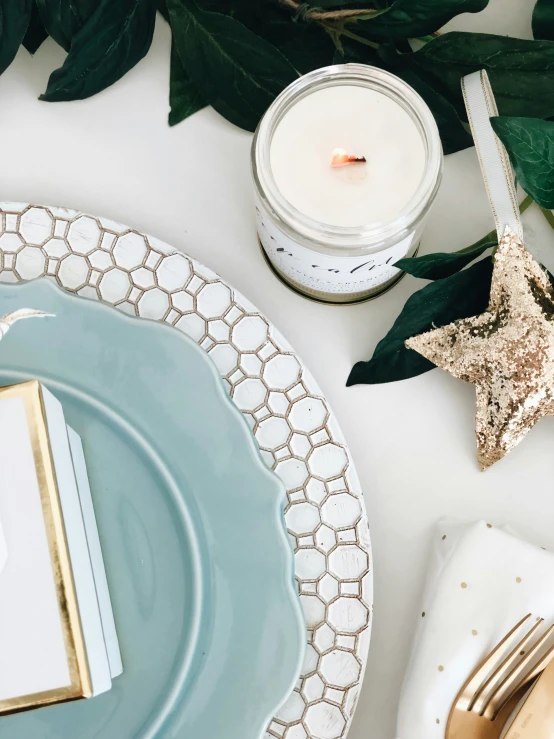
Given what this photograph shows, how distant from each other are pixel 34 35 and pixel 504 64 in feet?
0.90

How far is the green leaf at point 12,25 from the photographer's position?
394 millimetres

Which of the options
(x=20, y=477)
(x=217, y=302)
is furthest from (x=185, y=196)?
(x=20, y=477)

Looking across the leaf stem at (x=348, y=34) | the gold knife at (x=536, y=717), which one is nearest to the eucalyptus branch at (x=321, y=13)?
the leaf stem at (x=348, y=34)

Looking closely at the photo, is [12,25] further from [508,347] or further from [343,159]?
[508,347]

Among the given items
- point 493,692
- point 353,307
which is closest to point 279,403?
point 353,307

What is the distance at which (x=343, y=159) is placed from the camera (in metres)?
0.34

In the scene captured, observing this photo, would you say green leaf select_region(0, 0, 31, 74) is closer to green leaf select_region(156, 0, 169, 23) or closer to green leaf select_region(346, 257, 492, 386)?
green leaf select_region(156, 0, 169, 23)

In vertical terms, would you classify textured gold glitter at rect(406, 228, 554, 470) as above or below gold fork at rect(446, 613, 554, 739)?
above

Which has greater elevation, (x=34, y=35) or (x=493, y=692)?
(x=34, y=35)

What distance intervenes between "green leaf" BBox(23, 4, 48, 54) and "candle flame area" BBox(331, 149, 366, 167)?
21 centimetres

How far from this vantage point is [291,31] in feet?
1.34

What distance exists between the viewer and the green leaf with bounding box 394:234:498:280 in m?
0.36

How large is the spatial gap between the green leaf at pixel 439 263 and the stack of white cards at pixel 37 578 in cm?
19

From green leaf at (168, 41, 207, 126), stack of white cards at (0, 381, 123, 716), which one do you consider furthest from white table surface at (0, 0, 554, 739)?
stack of white cards at (0, 381, 123, 716)
